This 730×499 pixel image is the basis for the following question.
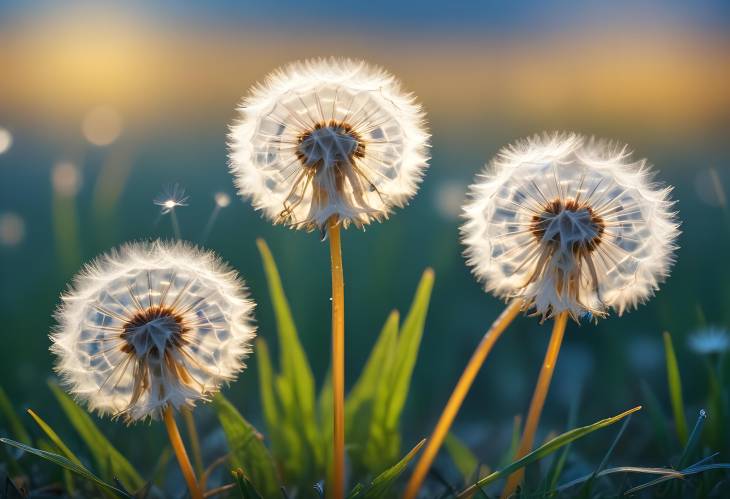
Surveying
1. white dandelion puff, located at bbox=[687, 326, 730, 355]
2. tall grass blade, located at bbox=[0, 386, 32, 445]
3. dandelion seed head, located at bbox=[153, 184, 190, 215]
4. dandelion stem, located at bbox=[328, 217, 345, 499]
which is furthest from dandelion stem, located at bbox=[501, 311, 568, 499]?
tall grass blade, located at bbox=[0, 386, 32, 445]

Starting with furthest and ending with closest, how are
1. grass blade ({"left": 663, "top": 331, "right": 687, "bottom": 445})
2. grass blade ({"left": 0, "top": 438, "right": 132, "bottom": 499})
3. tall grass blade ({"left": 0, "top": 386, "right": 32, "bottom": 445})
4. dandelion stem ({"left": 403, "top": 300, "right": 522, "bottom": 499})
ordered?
1. tall grass blade ({"left": 0, "top": 386, "right": 32, "bottom": 445})
2. grass blade ({"left": 663, "top": 331, "right": 687, "bottom": 445})
3. dandelion stem ({"left": 403, "top": 300, "right": 522, "bottom": 499})
4. grass blade ({"left": 0, "top": 438, "right": 132, "bottom": 499})

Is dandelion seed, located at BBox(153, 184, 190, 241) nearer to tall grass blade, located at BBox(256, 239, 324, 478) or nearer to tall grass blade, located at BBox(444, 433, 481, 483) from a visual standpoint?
tall grass blade, located at BBox(256, 239, 324, 478)

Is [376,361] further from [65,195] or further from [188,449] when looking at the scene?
[65,195]

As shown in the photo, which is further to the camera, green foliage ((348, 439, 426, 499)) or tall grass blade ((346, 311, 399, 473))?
tall grass blade ((346, 311, 399, 473))

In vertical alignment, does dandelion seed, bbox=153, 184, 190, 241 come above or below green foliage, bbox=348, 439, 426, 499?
above

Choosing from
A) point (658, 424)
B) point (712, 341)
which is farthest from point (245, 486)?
point (712, 341)

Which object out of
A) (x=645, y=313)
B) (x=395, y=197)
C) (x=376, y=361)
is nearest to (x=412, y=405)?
(x=376, y=361)

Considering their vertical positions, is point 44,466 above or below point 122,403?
below
